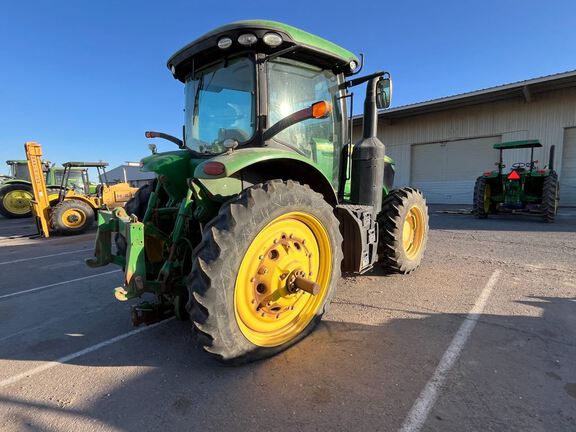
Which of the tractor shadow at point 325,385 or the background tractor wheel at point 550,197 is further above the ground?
the background tractor wheel at point 550,197

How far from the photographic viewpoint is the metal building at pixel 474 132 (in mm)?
13727

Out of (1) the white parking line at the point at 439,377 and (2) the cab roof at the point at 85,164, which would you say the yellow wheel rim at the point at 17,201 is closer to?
(2) the cab roof at the point at 85,164

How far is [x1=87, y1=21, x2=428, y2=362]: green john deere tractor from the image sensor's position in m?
2.13

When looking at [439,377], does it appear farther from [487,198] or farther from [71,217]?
[71,217]

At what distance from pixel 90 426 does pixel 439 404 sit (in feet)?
6.34

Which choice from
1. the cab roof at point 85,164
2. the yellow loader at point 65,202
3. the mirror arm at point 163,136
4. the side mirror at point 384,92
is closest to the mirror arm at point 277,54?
the side mirror at point 384,92

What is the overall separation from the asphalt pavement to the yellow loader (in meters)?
6.39

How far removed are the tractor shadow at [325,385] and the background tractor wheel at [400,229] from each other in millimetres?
1286

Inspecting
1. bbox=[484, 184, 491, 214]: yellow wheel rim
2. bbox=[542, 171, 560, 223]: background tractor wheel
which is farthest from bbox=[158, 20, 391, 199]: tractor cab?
bbox=[484, 184, 491, 214]: yellow wheel rim

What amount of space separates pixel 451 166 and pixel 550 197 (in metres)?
8.68

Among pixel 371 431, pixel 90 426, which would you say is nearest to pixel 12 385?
pixel 90 426

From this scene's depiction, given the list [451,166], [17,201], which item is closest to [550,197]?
[451,166]

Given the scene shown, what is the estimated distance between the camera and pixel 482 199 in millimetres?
9750

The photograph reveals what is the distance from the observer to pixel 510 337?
8.69ft
